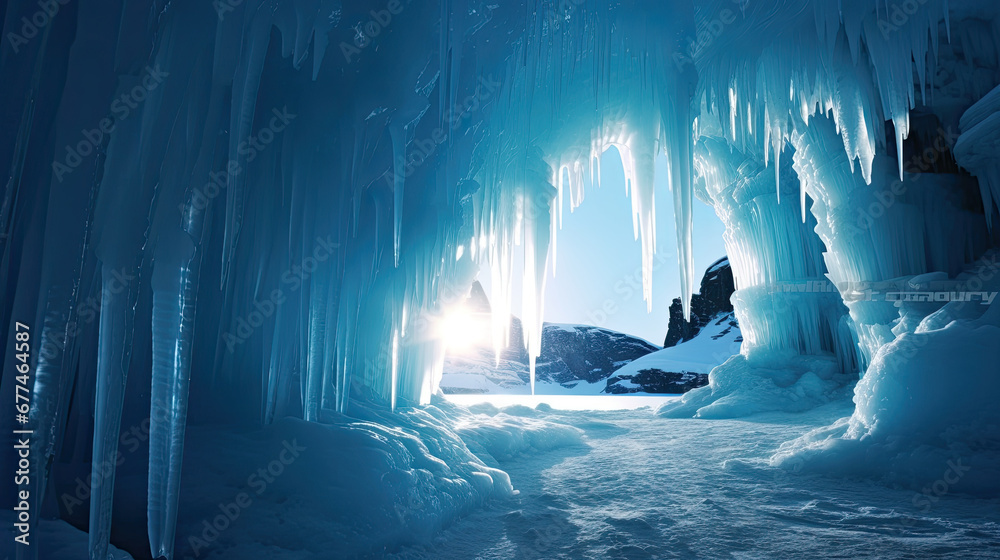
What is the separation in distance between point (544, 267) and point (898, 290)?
716cm

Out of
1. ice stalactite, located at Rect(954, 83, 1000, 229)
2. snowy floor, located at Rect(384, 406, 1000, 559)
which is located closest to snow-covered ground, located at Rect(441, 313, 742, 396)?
ice stalactite, located at Rect(954, 83, 1000, 229)

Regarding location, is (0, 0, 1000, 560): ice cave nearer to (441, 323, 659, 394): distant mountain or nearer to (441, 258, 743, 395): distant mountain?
(441, 258, 743, 395): distant mountain

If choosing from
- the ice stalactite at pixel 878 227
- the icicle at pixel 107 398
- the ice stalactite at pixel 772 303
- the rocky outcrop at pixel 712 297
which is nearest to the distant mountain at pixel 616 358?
the rocky outcrop at pixel 712 297

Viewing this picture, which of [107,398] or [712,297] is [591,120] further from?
[712,297]

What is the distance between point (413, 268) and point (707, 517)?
4.46m

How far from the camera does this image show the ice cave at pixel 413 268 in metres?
2.20

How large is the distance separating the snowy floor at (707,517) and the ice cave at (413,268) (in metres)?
0.04

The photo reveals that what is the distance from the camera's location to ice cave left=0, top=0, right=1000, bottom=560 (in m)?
2.20

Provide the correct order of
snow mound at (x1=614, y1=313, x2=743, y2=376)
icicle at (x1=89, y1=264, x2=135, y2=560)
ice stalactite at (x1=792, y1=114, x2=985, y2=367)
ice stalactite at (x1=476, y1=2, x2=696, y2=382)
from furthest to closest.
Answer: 1. snow mound at (x1=614, y1=313, x2=743, y2=376)
2. ice stalactite at (x1=792, y1=114, x2=985, y2=367)
3. ice stalactite at (x1=476, y1=2, x2=696, y2=382)
4. icicle at (x1=89, y1=264, x2=135, y2=560)

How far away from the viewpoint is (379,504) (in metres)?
3.12

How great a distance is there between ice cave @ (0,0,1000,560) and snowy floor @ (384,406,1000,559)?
4 centimetres

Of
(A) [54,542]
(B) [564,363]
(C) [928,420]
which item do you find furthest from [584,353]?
(A) [54,542]

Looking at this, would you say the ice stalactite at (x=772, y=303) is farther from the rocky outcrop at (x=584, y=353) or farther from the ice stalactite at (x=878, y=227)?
the rocky outcrop at (x=584, y=353)

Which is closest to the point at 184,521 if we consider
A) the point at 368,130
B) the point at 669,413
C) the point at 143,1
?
the point at 143,1
